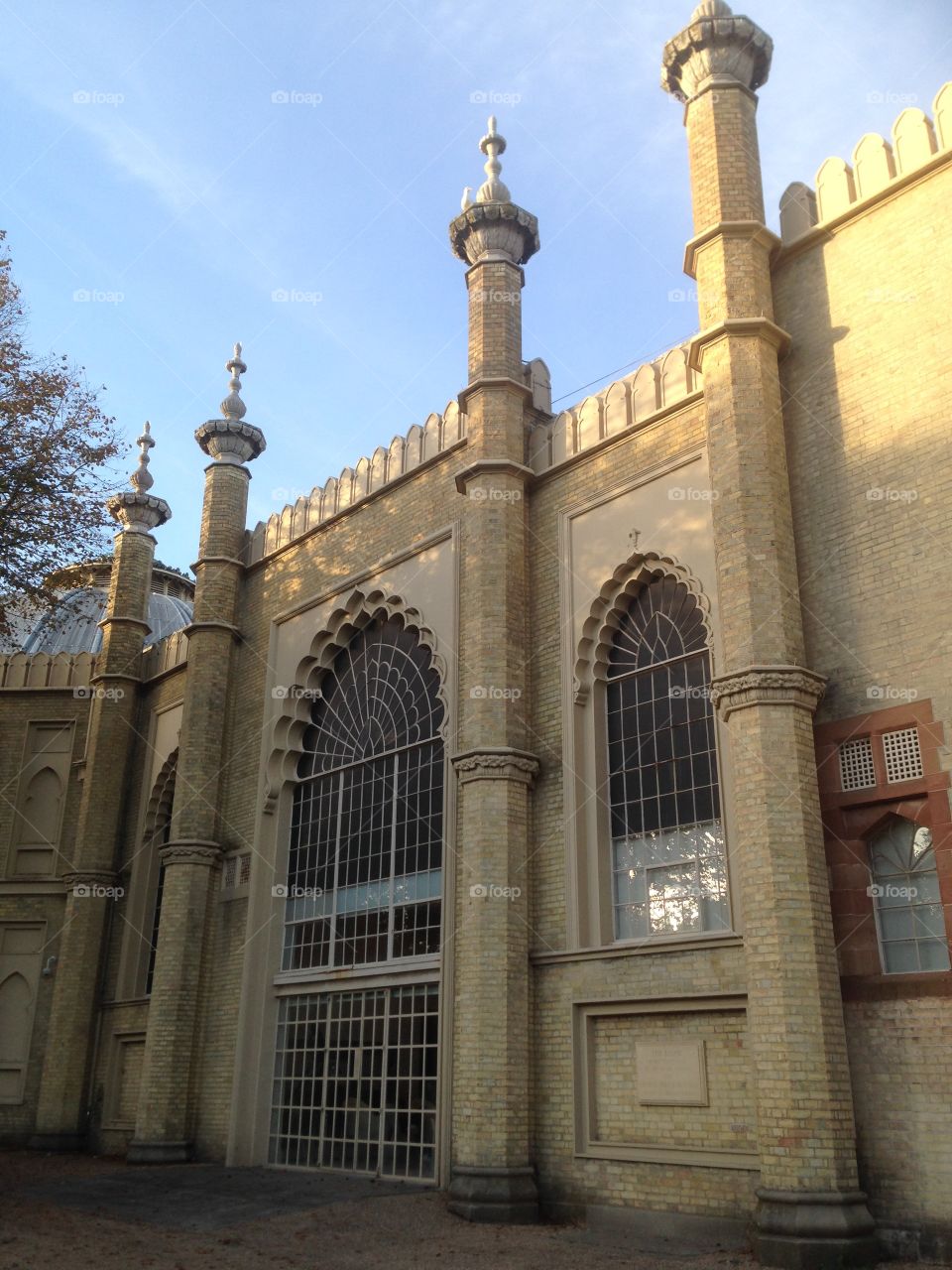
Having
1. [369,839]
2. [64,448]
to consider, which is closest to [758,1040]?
[369,839]

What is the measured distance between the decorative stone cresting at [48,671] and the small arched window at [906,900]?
18077 millimetres

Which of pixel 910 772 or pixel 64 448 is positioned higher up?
pixel 64 448

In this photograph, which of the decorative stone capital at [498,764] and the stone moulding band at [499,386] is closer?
the decorative stone capital at [498,764]

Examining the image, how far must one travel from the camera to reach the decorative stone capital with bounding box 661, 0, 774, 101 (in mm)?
13445

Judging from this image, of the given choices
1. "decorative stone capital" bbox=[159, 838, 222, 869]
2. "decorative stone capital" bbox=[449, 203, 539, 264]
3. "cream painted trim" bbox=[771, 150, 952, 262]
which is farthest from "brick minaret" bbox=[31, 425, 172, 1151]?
"cream painted trim" bbox=[771, 150, 952, 262]

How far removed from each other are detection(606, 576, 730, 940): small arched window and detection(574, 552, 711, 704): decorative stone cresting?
109 mm

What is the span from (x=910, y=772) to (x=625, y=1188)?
5048mm

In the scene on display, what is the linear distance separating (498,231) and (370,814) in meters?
8.51

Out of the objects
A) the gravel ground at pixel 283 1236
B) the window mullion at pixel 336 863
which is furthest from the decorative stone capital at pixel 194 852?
the gravel ground at pixel 283 1236

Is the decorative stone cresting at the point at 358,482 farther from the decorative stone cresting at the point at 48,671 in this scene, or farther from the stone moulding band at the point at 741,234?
the decorative stone cresting at the point at 48,671

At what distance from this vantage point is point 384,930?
15328 mm

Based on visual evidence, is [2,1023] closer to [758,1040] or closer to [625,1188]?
[625,1188]

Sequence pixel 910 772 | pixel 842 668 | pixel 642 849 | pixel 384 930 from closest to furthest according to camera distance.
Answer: pixel 910 772 → pixel 842 668 → pixel 642 849 → pixel 384 930

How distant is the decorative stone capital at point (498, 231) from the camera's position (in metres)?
16.1
